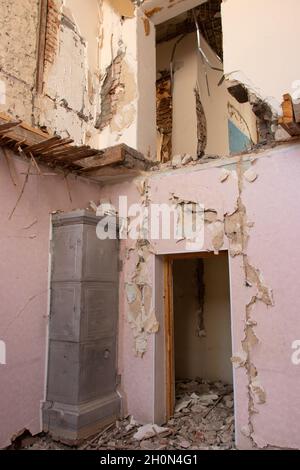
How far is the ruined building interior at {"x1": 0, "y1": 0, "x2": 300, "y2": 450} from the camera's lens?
2816 mm

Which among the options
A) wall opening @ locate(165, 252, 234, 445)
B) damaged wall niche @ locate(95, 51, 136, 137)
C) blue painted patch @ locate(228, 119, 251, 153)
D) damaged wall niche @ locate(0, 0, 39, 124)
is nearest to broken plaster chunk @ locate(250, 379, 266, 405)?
wall opening @ locate(165, 252, 234, 445)

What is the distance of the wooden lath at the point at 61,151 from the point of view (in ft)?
9.17

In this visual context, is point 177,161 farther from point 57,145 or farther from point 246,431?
point 246,431

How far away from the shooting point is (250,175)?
304cm

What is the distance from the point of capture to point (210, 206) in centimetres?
323

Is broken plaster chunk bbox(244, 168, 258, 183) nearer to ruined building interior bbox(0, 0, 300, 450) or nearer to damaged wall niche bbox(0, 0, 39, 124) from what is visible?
ruined building interior bbox(0, 0, 300, 450)

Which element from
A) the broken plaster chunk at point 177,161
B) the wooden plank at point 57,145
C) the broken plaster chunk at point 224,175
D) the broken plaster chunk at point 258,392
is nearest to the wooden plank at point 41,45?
the wooden plank at point 57,145

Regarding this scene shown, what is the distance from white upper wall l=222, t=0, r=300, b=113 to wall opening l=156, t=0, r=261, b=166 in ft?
5.20

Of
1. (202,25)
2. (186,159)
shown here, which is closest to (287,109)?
(186,159)

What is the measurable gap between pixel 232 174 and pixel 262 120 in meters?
0.52

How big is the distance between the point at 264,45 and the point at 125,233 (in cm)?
214

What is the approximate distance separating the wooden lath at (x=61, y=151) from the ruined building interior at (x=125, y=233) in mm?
17

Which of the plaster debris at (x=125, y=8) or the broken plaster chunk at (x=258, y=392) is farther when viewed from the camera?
the plaster debris at (x=125, y=8)

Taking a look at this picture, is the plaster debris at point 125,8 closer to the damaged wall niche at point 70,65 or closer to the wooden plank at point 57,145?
the damaged wall niche at point 70,65
